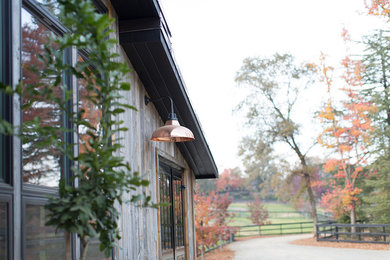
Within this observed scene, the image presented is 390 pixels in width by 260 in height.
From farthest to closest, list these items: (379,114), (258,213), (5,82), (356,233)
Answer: (258,213), (379,114), (356,233), (5,82)

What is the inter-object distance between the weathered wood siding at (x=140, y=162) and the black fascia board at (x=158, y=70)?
104 mm

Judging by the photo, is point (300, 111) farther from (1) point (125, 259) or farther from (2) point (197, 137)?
(1) point (125, 259)

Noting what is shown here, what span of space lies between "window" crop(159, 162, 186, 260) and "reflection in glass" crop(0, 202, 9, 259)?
11.2 ft

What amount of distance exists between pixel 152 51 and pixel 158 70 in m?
0.38

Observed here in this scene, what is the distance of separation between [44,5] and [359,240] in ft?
55.2

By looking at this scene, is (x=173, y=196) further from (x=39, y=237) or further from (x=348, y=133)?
(x=348, y=133)

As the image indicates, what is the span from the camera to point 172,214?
21.7 feet

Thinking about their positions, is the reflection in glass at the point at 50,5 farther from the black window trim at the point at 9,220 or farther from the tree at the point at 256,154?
the tree at the point at 256,154

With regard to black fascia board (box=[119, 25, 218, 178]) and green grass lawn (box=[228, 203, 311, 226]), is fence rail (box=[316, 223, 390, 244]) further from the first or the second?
black fascia board (box=[119, 25, 218, 178])

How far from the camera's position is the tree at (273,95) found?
2145 cm

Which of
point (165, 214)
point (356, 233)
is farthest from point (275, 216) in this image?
point (165, 214)

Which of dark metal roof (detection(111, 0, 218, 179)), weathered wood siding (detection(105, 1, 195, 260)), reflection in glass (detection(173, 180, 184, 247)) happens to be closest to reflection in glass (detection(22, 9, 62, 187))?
weathered wood siding (detection(105, 1, 195, 260))

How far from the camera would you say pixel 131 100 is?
4707mm

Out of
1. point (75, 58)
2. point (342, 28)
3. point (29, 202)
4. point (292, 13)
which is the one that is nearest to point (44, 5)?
point (75, 58)
